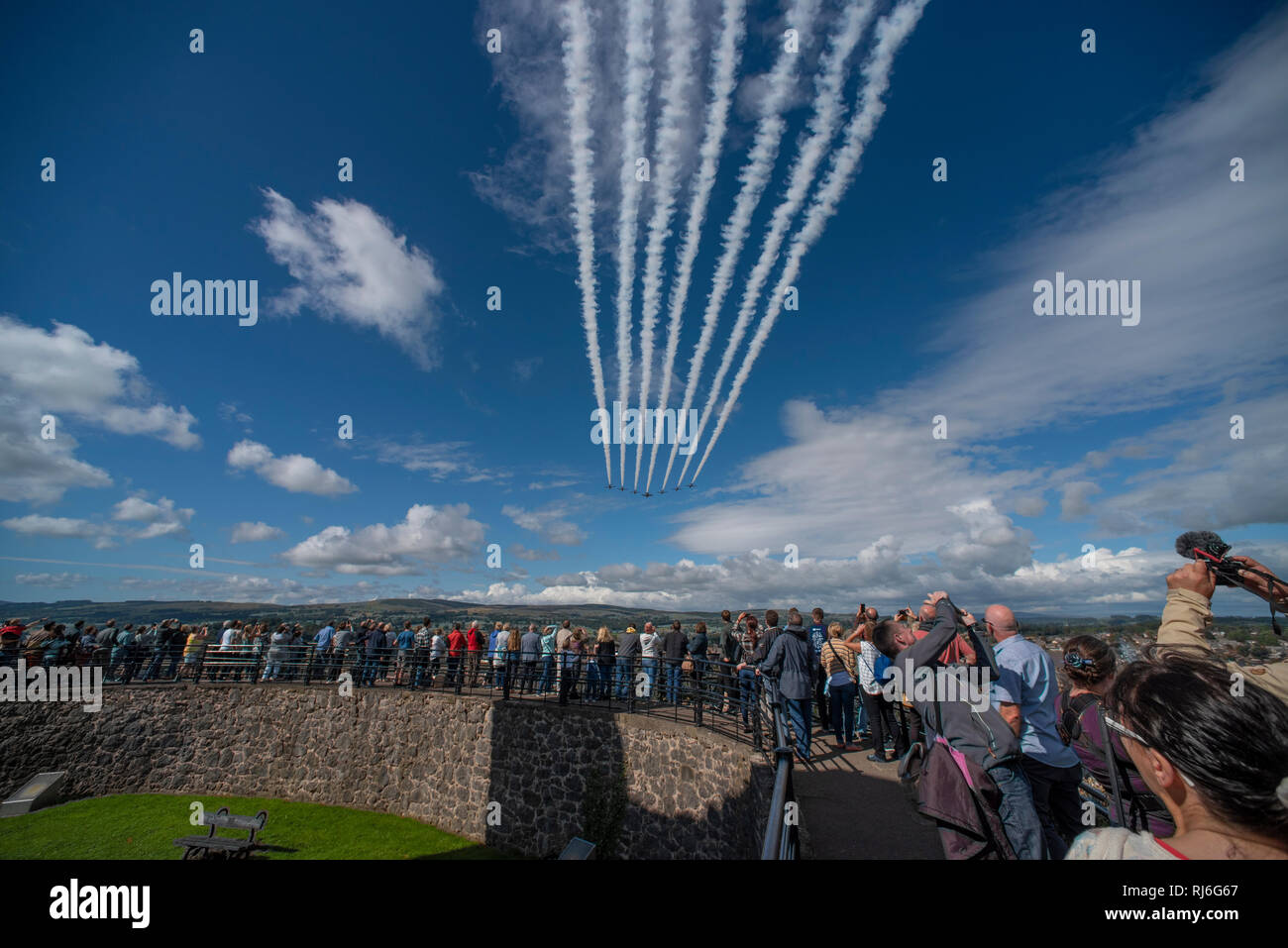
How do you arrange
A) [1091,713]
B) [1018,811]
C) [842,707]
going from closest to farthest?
[1018,811]
[1091,713]
[842,707]

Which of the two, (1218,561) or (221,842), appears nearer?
(1218,561)

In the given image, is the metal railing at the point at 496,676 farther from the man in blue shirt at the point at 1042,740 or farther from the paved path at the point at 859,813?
the man in blue shirt at the point at 1042,740

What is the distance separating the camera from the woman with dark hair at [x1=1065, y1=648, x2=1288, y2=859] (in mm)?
1379

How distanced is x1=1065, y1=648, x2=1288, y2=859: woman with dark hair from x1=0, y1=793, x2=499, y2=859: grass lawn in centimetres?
1418

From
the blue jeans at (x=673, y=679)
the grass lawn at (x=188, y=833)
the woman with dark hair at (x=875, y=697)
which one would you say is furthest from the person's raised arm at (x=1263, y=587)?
the grass lawn at (x=188, y=833)

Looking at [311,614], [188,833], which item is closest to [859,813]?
[188,833]

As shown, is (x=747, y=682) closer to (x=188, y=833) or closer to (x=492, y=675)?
(x=492, y=675)

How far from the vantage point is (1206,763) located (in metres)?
1.45

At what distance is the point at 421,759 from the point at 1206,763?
57.3 ft

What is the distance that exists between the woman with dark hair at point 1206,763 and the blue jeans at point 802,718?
721cm
